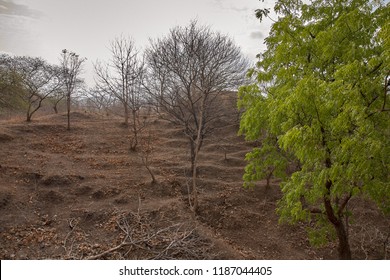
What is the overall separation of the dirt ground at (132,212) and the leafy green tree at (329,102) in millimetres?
2659

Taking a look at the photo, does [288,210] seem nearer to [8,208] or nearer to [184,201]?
[184,201]

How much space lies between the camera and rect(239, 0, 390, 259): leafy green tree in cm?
391

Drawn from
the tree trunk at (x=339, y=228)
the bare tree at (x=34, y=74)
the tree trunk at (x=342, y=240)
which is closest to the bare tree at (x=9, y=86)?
the bare tree at (x=34, y=74)

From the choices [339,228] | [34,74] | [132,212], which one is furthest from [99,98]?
[339,228]

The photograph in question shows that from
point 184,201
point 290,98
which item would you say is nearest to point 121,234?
point 184,201

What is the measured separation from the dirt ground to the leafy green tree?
2.66 meters

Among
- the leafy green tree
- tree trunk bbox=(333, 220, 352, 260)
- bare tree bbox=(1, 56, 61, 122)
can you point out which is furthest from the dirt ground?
bare tree bbox=(1, 56, 61, 122)

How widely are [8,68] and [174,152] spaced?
549 inches

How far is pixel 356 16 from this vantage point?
508 cm

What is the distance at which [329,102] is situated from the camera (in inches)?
155

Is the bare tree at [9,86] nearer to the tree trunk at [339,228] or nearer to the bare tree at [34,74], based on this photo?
the bare tree at [34,74]

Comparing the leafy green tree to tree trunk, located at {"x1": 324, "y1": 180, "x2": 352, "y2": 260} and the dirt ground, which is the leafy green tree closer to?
tree trunk, located at {"x1": 324, "y1": 180, "x2": 352, "y2": 260}

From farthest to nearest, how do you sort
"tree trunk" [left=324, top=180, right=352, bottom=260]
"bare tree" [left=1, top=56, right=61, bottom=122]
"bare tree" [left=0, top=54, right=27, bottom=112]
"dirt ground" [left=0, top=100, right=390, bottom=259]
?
"bare tree" [left=1, top=56, right=61, bottom=122] < "bare tree" [left=0, top=54, right=27, bottom=112] < "dirt ground" [left=0, top=100, right=390, bottom=259] < "tree trunk" [left=324, top=180, right=352, bottom=260]

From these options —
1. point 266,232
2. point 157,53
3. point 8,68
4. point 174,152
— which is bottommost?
point 266,232
